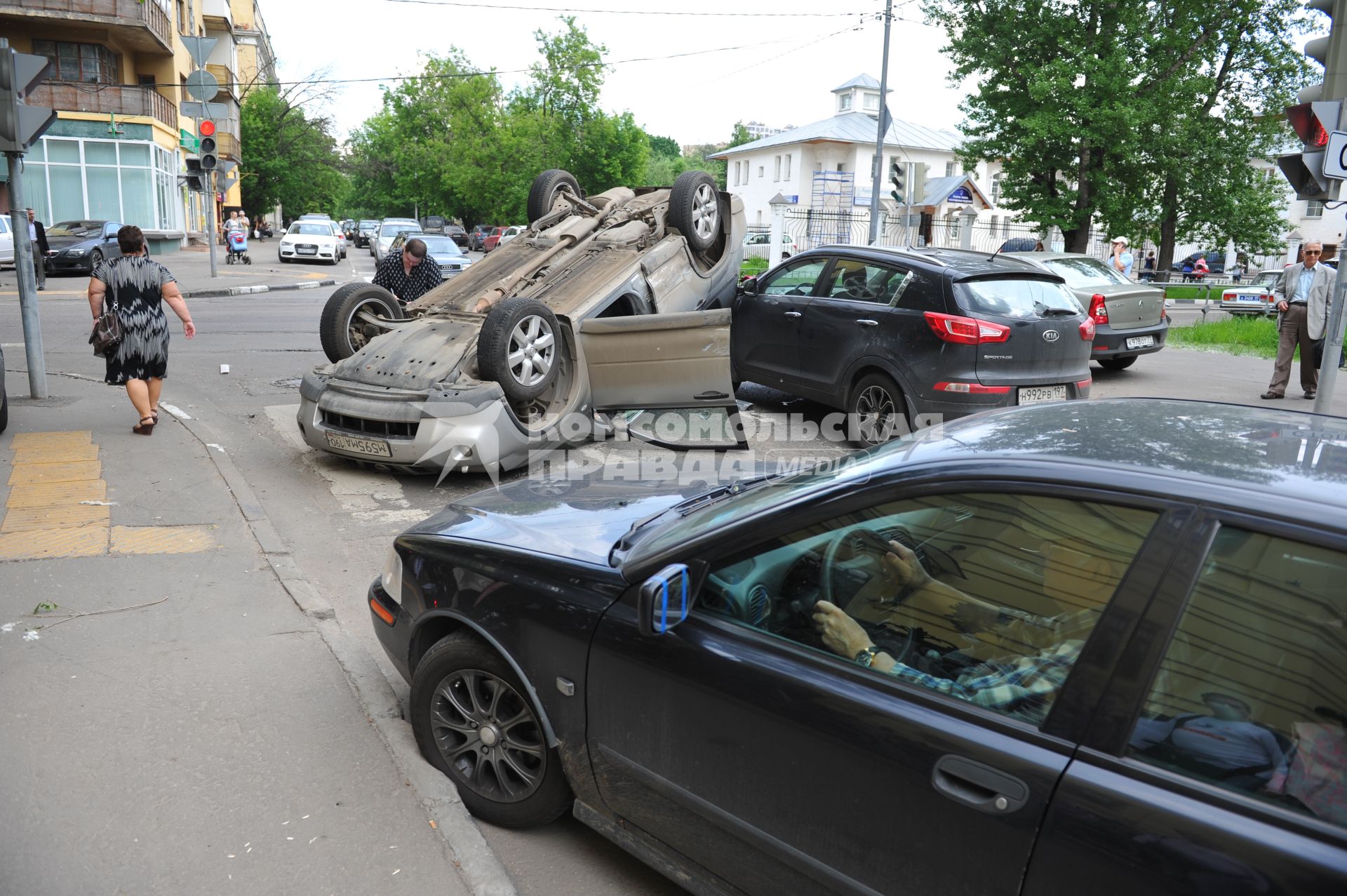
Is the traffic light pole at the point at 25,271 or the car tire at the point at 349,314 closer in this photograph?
the car tire at the point at 349,314

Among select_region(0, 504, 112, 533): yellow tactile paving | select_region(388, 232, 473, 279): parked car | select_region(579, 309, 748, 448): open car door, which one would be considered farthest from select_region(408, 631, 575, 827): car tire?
select_region(388, 232, 473, 279): parked car

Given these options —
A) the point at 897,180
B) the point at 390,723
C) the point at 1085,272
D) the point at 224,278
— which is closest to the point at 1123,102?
the point at 897,180

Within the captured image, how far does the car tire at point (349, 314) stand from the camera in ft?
26.2

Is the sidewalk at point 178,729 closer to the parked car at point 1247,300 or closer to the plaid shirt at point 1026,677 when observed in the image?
the plaid shirt at point 1026,677

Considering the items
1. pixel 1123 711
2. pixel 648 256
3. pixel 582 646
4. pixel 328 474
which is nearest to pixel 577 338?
pixel 648 256

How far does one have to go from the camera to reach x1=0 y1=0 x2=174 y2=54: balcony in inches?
1273

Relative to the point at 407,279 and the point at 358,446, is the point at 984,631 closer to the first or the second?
the point at 358,446

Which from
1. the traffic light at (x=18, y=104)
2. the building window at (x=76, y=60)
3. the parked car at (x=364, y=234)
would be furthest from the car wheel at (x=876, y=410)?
the parked car at (x=364, y=234)

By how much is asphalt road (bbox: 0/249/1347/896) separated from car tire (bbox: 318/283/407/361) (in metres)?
0.89

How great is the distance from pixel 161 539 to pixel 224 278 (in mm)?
22296

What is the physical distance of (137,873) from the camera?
2789 mm

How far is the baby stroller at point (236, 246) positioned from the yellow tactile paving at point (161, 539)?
90.9 feet

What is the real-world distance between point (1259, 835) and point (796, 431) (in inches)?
296

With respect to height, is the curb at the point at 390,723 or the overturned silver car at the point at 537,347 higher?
the overturned silver car at the point at 537,347
